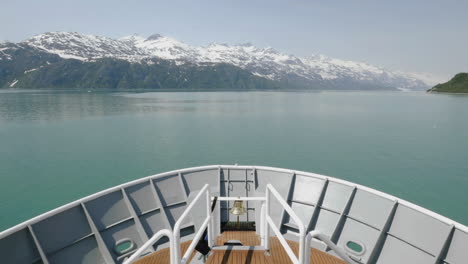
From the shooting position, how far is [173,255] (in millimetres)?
3803

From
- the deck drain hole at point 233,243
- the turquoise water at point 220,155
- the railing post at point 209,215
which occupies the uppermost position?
the railing post at point 209,215

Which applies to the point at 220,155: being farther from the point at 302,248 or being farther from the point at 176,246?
the point at 302,248

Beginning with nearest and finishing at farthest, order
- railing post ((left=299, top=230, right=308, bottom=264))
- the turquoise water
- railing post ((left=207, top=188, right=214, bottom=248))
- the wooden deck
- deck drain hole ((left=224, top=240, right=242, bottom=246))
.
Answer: railing post ((left=299, top=230, right=308, bottom=264)) → the wooden deck → railing post ((left=207, top=188, right=214, bottom=248)) → deck drain hole ((left=224, top=240, right=242, bottom=246)) → the turquoise water

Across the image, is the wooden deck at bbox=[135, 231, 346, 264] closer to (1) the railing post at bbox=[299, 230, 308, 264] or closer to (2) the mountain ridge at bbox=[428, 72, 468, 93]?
(1) the railing post at bbox=[299, 230, 308, 264]

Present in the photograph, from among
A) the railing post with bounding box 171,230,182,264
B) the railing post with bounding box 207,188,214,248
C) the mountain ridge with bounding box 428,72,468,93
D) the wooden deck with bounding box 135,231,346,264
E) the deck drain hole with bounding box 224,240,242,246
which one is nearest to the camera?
the railing post with bounding box 171,230,182,264

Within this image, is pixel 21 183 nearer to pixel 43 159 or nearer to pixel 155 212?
pixel 43 159

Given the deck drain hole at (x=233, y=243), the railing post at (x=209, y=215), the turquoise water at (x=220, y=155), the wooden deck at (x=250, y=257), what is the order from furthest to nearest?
the turquoise water at (x=220, y=155) < the deck drain hole at (x=233, y=243) < the railing post at (x=209, y=215) < the wooden deck at (x=250, y=257)

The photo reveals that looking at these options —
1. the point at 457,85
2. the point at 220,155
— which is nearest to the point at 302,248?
the point at 220,155

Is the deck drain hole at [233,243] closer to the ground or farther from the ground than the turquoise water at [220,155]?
farther from the ground

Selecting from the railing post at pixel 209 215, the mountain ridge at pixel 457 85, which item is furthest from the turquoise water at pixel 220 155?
the mountain ridge at pixel 457 85

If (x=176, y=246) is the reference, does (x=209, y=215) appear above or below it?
below

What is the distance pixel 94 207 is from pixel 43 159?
86.3 ft

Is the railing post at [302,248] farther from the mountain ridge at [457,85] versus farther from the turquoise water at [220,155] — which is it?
the mountain ridge at [457,85]

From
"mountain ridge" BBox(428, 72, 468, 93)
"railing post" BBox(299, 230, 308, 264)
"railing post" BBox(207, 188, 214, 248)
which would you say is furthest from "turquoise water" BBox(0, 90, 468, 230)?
"mountain ridge" BBox(428, 72, 468, 93)
